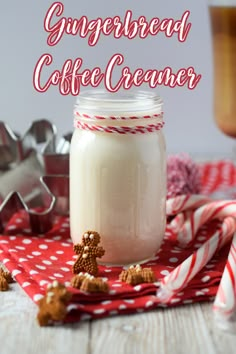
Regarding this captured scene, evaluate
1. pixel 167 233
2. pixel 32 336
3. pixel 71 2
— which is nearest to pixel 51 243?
pixel 167 233

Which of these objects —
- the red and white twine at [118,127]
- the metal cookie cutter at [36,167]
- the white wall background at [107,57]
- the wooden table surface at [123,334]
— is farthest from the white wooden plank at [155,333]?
the white wall background at [107,57]

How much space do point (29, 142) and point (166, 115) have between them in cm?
91

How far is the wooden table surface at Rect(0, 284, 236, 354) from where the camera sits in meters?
1.20

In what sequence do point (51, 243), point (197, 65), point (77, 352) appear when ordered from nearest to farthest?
point (77, 352)
point (51, 243)
point (197, 65)

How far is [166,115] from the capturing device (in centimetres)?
266

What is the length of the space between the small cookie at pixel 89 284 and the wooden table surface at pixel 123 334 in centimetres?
6

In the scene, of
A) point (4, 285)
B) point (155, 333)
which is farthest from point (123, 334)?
point (4, 285)

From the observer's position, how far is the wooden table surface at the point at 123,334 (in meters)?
1.20

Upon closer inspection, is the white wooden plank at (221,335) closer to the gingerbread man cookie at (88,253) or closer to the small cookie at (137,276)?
the small cookie at (137,276)

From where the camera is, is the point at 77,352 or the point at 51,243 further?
the point at 51,243

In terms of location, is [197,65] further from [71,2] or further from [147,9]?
[71,2]

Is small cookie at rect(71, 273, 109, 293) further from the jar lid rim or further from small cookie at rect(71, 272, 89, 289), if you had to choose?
the jar lid rim

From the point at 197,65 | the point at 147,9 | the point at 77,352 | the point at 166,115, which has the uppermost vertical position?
the point at 147,9

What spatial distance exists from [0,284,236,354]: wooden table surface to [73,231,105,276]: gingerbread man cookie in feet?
0.49
